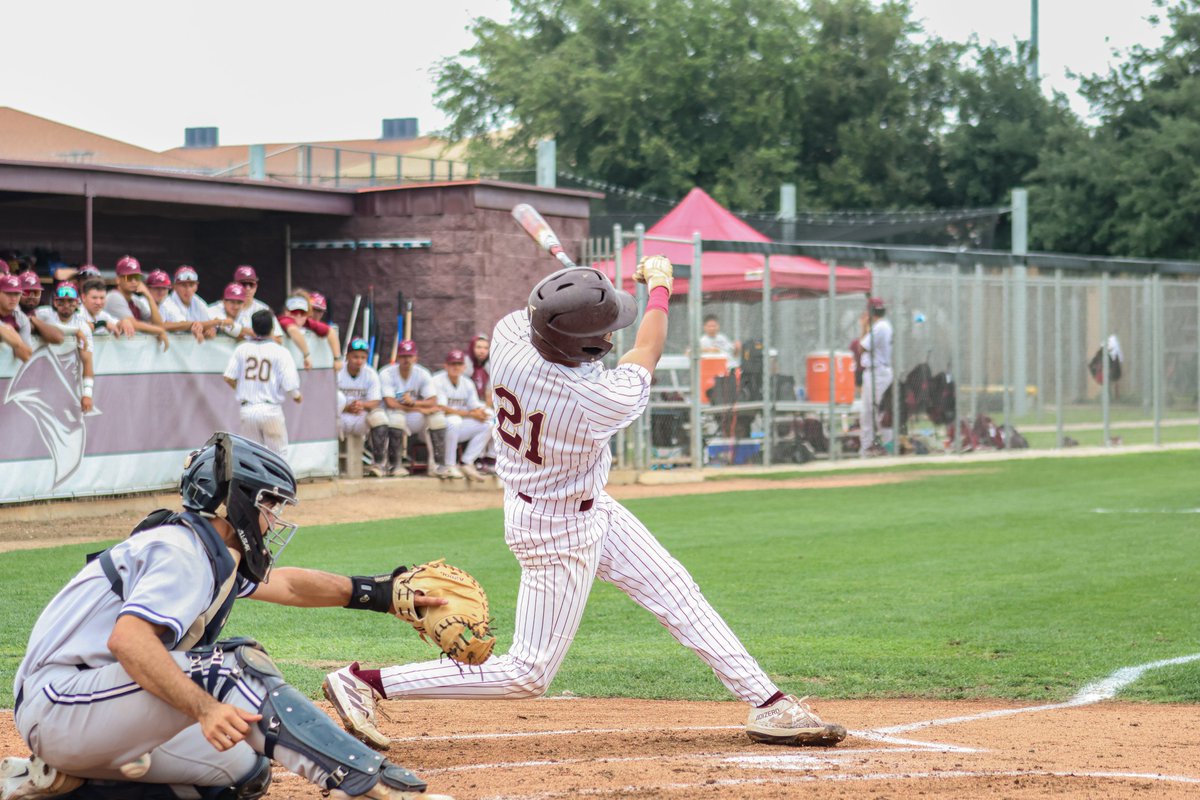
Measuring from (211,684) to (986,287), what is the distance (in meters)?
19.8

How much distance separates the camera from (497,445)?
5238 millimetres

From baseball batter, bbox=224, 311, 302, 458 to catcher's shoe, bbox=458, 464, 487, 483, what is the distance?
117 inches

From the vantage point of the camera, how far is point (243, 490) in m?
3.97

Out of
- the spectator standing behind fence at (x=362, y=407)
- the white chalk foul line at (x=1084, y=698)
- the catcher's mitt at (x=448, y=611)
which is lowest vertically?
the white chalk foul line at (x=1084, y=698)

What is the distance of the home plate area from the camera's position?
4.55 metres

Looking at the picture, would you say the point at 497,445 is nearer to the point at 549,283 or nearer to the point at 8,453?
the point at 549,283

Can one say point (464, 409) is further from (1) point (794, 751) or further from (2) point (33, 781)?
(2) point (33, 781)

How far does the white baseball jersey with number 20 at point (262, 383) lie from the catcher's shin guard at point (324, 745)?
10.2 metres

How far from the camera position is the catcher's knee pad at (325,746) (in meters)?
3.80

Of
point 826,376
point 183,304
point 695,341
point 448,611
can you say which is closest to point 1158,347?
point 826,376

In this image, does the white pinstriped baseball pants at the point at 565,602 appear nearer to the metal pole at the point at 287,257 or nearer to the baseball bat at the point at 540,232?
the baseball bat at the point at 540,232

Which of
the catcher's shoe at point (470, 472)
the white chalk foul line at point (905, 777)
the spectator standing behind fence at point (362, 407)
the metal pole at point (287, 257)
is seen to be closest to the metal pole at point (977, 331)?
the catcher's shoe at point (470, 472)

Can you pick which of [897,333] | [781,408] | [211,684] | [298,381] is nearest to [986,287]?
[897,333]

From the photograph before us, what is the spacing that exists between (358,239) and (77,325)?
7.68 metres
